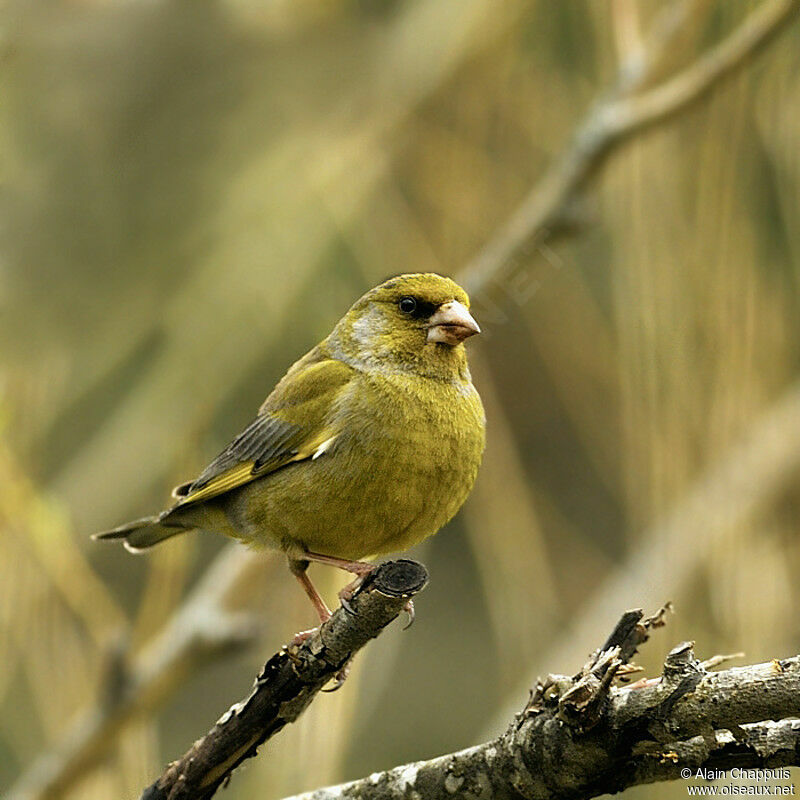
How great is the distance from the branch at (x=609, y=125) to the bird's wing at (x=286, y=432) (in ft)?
4.24

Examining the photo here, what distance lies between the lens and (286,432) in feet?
13.6

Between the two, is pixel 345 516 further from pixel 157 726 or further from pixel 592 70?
pixel 157 726

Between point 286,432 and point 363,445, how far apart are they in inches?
16.4

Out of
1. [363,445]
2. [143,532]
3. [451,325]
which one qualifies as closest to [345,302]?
[143,532]

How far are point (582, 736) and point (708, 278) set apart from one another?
3.08 m

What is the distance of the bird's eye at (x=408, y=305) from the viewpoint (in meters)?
4.27

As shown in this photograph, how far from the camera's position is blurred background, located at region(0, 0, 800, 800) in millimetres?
5176

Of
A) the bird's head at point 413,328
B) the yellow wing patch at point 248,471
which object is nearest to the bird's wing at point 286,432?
the yellow wing patch at point 248,471

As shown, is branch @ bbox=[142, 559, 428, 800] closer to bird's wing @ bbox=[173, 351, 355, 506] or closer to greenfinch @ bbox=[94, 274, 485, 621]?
greenfinch @ bbox=[94, 274, 485, 621]

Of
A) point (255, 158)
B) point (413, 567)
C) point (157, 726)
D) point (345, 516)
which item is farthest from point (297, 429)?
point (157, 726)

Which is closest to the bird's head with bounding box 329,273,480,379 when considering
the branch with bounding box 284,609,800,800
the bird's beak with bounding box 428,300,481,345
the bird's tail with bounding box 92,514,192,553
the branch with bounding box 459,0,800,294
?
the bird's beak with bounding box 428,300,481,345

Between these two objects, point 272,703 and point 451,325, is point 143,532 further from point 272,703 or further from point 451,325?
point 272,703

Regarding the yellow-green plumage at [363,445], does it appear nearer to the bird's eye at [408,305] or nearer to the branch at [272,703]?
the bird's eye at [408,305]

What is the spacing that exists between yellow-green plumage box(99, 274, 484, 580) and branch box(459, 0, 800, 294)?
114cm
